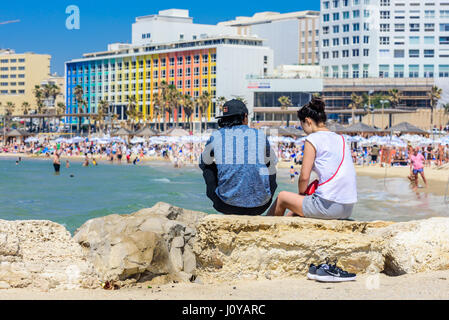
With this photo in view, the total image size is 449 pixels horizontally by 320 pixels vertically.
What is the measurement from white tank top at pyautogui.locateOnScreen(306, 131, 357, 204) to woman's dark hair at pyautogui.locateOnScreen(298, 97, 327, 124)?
0.67 ft

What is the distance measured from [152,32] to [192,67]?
16841 millimetres

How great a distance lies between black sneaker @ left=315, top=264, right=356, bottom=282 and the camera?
20.5 ft

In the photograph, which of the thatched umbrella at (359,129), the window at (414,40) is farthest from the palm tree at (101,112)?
the thatched umbrella at (359,129)

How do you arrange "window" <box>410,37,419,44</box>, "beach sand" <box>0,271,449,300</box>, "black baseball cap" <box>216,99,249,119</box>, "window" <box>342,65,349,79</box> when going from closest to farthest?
1. "beach sand" <box>0,271,449,300</box>
2. "black baseball cap" <box>216,99,249,119</box>
3. "window" <box>410,37,419,44</box>
4. "window" <box>342,65,349,79</box>

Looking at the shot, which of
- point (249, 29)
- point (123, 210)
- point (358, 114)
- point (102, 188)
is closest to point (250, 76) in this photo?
point (358, 114)

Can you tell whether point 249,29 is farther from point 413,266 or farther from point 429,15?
point 413,266

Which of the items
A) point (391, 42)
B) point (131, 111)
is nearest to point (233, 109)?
point (131, 111)

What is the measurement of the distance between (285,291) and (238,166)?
4.17 feet

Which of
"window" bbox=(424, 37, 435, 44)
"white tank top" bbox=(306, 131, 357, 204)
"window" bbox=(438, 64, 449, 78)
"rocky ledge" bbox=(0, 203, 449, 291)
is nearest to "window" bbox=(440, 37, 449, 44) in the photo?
"window" bbox=(424, 37, 435, 44)

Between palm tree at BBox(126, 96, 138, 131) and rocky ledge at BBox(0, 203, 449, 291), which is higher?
palm tree at BBox(126, 96, 138, 131)

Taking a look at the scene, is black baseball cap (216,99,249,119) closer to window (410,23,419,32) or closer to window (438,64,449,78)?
window (438,64,449,78)

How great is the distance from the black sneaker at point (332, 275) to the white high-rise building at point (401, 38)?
10959 centimetres

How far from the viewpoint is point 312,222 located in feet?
21.6

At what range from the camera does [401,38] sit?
113 m
